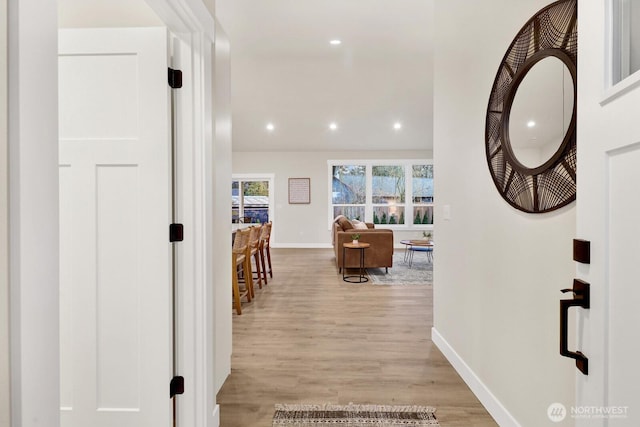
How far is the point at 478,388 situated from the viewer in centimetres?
200

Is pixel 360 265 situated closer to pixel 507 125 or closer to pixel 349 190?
pixel 507 125

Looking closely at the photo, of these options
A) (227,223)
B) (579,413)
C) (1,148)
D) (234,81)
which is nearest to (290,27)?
(234,81)

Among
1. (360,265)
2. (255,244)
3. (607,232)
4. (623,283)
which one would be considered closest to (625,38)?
(607,232)

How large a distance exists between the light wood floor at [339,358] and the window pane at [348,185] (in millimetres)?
5072

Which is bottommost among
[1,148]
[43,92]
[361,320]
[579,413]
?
[361,320]

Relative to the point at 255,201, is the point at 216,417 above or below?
below

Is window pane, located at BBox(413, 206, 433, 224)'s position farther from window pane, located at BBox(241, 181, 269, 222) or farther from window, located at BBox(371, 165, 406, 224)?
window pane, located at BBox(241, 181, 269, 222)

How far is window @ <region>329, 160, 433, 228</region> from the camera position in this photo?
917 centimetres

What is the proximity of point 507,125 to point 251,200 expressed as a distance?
813 centimetres

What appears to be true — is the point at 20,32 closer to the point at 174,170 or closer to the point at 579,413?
the point at 174,170

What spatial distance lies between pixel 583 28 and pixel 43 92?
4.15 ft

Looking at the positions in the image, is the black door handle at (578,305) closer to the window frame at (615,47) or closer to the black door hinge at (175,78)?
the window frame at (615,47)

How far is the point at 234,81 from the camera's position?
6.07 meters

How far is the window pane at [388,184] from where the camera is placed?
9227 mm
